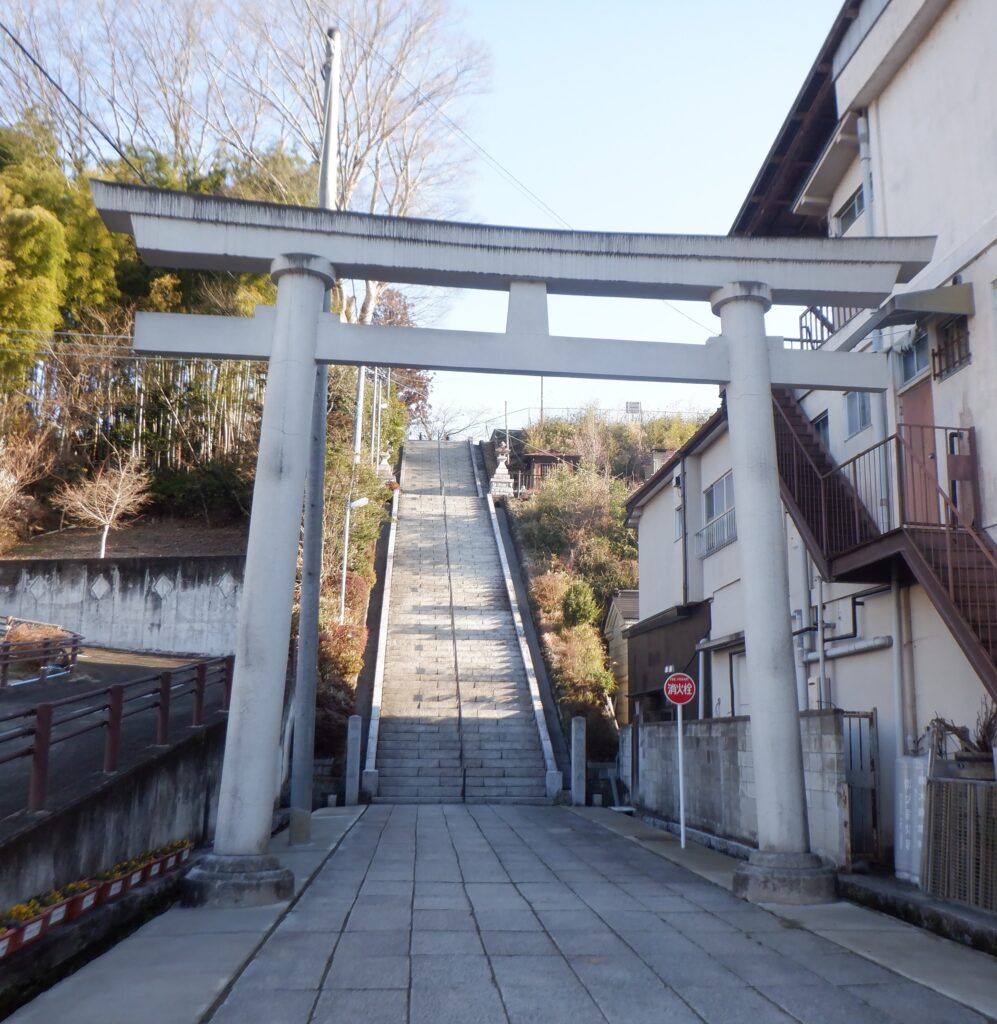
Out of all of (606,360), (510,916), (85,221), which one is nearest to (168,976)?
(510,916)

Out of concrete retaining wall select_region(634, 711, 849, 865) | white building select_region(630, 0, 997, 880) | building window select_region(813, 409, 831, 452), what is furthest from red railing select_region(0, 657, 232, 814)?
building window select_region(813, 409, 831, 452)

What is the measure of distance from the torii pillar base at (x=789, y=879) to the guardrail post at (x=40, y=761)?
5604 millimetres

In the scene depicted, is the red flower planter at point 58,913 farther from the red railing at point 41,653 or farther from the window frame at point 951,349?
the red railing at point 41,653

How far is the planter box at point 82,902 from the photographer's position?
6219 millimetres

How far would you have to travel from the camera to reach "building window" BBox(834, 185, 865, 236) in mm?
12945

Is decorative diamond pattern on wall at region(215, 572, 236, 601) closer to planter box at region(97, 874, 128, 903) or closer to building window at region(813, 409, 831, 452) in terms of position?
building window at region(813, 409, 831, 452)

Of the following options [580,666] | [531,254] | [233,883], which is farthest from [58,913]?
[580,666]

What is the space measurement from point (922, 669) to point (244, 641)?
6562 mm

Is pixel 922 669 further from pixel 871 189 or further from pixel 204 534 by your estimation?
pixel 204 534

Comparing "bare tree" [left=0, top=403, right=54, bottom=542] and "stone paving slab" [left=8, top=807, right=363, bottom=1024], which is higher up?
"bare tree" [left=0, top=403, right=54, bottom=542]

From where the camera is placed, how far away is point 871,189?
11844 millimetres

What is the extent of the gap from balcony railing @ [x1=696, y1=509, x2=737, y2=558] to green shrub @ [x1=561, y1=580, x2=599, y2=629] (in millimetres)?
9483

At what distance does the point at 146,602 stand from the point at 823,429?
50.9ft

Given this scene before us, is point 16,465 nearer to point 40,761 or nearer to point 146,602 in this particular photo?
point 146,602
